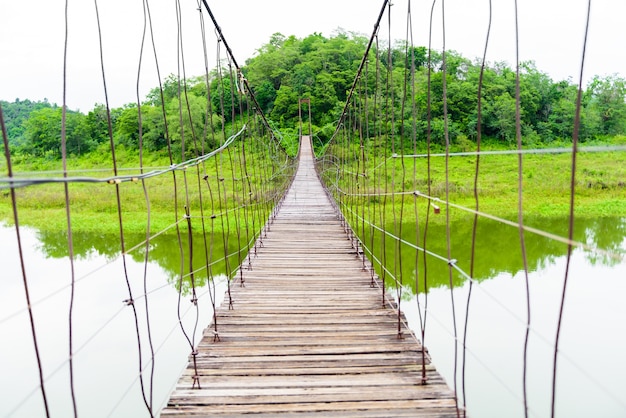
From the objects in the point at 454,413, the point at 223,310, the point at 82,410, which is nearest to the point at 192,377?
the point at 223,310

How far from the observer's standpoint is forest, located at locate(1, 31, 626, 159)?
9070 millimetres

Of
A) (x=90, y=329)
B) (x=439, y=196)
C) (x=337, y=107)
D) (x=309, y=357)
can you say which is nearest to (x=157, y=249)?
(x=90, y=329)

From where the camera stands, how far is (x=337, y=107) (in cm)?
1795

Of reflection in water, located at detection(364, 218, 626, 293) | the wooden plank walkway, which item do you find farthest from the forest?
reflection in water, located at detection(364, 218, 626, 293)

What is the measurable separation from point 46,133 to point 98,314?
10.2 metres

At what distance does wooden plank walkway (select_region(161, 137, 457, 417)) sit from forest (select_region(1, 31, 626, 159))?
901 millimetres

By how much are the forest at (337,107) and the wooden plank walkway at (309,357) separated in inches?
35.5

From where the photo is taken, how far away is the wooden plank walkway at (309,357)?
1.09 metres

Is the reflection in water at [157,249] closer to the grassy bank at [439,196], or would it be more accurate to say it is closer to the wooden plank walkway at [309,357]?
the grassy bank at [439,196]

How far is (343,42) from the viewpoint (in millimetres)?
25266

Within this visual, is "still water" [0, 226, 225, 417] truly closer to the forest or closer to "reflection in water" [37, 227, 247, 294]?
"reflection in water" [37, 227, 247, 294]

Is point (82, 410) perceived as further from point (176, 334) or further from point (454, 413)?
point (454, 413)

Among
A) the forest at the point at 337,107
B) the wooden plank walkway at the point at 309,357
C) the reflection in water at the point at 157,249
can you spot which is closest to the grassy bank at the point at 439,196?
the reflection in water at the point at 157,249

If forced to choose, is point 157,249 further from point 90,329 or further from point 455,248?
point 455,248
